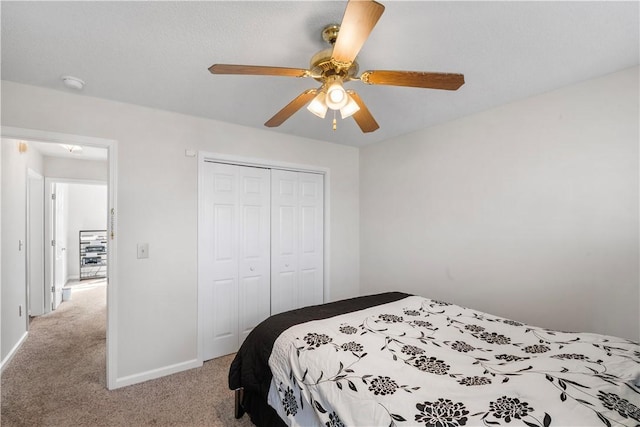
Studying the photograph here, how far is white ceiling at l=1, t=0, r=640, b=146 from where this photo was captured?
136cm

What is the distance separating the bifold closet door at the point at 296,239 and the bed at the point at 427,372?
4.49 ft

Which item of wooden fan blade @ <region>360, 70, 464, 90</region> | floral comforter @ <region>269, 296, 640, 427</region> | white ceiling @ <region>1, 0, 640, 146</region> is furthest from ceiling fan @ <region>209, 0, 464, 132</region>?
floral comforter @ <region>269, 296, 640, 427</region>

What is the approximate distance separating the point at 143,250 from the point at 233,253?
2.64 ft

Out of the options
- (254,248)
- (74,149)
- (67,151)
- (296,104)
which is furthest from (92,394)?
(67,151)

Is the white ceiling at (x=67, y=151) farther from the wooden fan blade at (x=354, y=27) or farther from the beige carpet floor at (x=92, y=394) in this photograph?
the wooden fan blade at (x=354, y=27)

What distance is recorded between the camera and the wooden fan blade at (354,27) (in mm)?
980

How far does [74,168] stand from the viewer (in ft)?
14.5

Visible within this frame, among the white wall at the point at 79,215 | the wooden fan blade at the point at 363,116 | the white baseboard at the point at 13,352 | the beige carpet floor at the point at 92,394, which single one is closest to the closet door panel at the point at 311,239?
the beige carpet floor at the point at 92,394

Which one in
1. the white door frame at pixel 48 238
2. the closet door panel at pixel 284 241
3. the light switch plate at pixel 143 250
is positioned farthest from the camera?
the white door frame at pixel 48 238

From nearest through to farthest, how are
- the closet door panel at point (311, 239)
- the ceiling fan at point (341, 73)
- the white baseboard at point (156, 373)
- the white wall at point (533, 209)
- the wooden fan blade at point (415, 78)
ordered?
1. the ceiling fan at point (341, 73)
2. the wooden fan blade at point (415, 78)
3. the white wall at point (533, 209)
4. the white baseboard at point (156, 373)
5. the closet door panel at point (311, 239)

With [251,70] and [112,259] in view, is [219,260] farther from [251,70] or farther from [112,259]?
[251,70]

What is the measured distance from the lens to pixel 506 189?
95.7 inches

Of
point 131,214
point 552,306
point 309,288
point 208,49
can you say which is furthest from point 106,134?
point 552,306

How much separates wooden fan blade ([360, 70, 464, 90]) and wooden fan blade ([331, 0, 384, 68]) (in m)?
0.15
